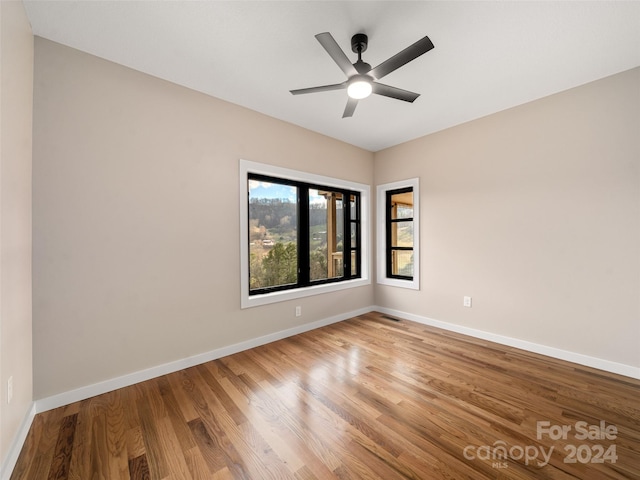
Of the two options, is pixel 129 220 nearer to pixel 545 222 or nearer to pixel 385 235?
pixel 385 235

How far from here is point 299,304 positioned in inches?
134

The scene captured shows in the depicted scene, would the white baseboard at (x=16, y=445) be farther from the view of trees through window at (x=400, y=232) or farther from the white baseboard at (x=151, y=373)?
the view of trees through window at (x=400, y=232)

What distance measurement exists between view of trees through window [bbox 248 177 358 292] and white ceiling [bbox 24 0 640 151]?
3.71ft

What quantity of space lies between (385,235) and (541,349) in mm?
2418

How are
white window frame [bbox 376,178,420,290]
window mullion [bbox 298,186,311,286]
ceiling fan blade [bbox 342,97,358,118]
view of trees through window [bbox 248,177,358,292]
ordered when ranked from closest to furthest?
ceiling fan blade [bbox 342,97,358,118], view of trees through window [bbox 248,177,358,292], window mullion [bbox 298,186,311,286], white window frame [bbox 376,178,420,290]

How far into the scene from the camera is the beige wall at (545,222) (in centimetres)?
236

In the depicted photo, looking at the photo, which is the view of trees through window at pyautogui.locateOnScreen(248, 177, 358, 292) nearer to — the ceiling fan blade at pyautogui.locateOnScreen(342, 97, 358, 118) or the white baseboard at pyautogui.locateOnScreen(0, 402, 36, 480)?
the ceiling fan blade at pyautogui.locateOnScreen(342, 97, 358, 118)

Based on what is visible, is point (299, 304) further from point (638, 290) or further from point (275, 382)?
point (638, 290)

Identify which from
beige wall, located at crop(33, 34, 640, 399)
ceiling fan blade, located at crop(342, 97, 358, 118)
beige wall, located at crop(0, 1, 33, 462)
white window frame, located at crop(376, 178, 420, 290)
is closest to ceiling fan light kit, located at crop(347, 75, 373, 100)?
ceiling fan blade, located at crop(342, 97, 358, 118)

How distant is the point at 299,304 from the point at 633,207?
3477 millimetres

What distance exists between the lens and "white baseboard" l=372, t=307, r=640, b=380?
2352 mm

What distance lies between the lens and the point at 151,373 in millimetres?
2330

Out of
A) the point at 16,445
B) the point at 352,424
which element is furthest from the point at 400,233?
the point at 16,445

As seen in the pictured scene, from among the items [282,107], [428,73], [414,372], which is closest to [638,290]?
Result: [414,372]
